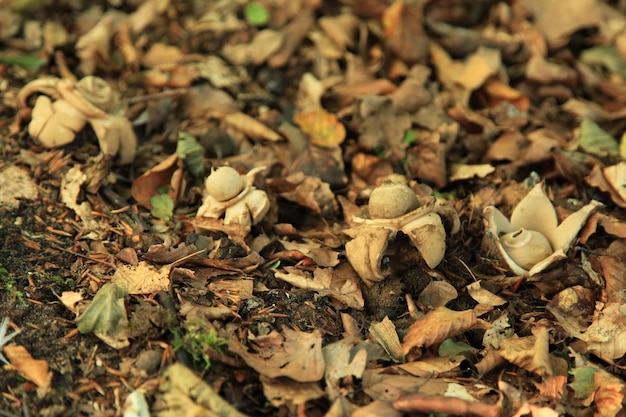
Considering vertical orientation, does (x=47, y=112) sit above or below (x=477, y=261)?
above

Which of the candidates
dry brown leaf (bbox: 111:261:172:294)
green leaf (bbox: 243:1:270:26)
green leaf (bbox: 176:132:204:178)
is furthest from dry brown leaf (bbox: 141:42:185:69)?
dry brown leaf (bbox: 111:261:172:294)

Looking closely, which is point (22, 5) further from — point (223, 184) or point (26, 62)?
point (223, 184)

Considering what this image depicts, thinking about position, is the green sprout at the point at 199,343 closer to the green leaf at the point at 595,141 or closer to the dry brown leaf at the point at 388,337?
the dry brown leaf at the point at 388,337

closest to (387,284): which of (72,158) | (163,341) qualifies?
(163,341)

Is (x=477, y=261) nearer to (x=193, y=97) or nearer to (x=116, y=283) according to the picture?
(x=116, y=283)

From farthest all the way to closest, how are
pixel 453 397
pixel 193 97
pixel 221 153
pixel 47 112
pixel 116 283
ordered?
pixel 193 97, pixel 221 153, pixel 47 112, pixel 116 283, pixel 453 397
